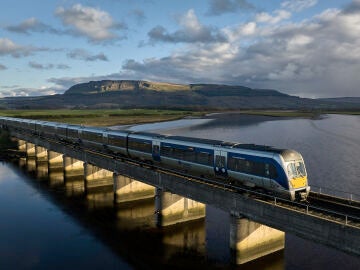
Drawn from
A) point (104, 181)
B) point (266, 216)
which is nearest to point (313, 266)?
point (266, 216)

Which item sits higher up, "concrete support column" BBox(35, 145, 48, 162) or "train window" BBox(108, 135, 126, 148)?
"train window" BBox(108, 135, 126, 148)

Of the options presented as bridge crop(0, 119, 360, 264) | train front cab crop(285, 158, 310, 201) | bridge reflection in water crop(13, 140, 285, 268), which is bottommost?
bridge reflection in water crop(13, 140, 285, 268)

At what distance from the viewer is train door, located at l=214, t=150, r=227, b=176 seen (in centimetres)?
3419

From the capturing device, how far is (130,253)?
3681cm

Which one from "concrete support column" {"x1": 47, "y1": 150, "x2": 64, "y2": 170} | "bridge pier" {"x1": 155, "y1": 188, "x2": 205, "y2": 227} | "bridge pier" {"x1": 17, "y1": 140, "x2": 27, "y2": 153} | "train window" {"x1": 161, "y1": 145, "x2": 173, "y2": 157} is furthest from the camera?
"bridge pier" {"x1": 17, "y1": 140, "x2": 27, "y2": 153}

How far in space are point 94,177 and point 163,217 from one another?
72.1 feet

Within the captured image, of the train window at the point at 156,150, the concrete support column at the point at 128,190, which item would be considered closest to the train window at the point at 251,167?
the train window at the point at 156,150

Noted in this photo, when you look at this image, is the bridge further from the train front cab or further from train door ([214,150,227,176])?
train door ([214,150,227,176])

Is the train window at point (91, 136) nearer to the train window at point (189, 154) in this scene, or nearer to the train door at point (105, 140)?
the train door at point (105, 140)

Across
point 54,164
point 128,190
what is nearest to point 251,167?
point 128,190

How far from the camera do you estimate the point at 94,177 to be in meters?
59.8

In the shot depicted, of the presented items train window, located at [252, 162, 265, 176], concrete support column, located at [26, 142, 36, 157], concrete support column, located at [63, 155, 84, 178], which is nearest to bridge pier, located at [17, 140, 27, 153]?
concrete support column, located at [26, 142, 36, 157]

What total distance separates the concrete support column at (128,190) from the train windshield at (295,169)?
26496 mm

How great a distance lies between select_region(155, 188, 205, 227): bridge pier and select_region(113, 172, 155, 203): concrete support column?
9.09 m
